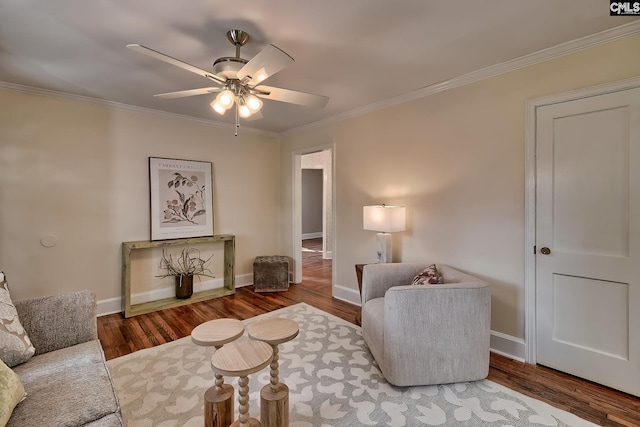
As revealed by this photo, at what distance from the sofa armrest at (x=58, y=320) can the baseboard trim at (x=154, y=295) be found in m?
1.89

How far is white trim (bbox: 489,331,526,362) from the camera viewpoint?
7.77 feet

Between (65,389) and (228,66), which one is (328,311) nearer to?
(65,389)

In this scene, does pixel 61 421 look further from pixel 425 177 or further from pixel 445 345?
pixel 425 177

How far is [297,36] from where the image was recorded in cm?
197

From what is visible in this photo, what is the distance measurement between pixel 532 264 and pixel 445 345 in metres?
1.05

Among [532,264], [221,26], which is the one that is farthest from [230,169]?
[532,264]

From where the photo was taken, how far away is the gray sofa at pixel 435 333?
1.95 metres

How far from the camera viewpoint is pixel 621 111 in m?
1.94

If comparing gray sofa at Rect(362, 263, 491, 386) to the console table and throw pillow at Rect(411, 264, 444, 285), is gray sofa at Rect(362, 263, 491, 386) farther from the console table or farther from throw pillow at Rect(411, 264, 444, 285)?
the console table

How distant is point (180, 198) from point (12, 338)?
99.1 inches

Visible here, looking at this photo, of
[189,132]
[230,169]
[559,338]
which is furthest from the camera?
[230,169]

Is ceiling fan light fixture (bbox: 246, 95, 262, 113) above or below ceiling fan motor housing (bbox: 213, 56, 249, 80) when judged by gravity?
below

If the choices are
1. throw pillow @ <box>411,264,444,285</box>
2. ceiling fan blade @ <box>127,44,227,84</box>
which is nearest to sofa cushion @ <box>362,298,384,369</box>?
throw pillow @ <box>411,264,444,285</box>

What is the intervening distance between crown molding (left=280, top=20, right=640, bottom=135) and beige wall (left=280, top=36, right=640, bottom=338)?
0.04 m
